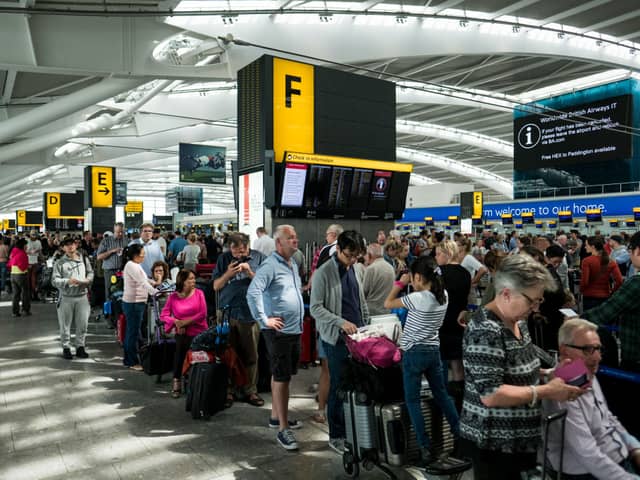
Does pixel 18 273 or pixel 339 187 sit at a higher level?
pixel 339 187

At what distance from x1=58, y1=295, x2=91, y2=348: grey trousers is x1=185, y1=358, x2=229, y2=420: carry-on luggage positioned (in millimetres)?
3158

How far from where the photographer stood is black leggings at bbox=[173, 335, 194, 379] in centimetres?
575

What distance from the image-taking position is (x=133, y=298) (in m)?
6.85

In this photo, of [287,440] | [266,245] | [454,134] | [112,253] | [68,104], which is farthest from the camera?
[454,134]

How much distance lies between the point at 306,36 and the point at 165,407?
1136 cm

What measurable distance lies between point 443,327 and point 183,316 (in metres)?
2.86

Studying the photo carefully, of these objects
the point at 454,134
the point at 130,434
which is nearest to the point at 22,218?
the point at 454,134

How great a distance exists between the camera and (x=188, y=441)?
436cm

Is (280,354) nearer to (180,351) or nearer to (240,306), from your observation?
(240,306)

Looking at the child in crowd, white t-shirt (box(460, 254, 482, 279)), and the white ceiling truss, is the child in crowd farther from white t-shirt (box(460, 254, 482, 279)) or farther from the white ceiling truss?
the white ceiling truss

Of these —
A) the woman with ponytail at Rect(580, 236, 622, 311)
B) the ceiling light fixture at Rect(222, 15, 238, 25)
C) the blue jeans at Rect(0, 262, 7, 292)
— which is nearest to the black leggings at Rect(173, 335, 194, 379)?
the woman with ponytail at Rect(580, 236, 622, 311)

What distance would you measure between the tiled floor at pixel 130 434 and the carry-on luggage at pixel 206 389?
0.10 m

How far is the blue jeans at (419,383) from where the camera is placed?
3.35m

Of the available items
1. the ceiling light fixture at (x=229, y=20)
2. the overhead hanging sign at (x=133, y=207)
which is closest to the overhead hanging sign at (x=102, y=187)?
the ceiling light fixture at (x=229, y=20)
